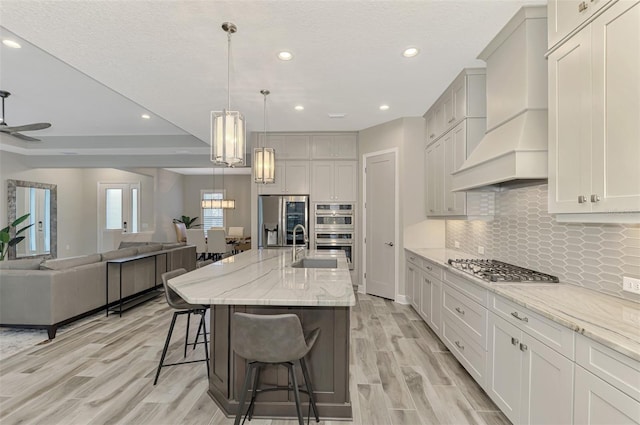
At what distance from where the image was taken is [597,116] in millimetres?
1531

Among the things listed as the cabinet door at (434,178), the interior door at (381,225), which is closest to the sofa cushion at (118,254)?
the interior door at (381,225)

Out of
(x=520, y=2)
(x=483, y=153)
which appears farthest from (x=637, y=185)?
(x=520, y=2)

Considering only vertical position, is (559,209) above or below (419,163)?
below

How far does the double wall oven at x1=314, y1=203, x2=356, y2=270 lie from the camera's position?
5371 millimetres

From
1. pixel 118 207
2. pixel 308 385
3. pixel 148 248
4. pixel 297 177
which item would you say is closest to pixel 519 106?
pixel 308 385

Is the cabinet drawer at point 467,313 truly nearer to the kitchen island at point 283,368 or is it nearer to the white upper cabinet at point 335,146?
the kitchen island at point 283,368

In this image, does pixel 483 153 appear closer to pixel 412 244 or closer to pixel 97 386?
pixel 412 244

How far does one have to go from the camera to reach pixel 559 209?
1.79 m

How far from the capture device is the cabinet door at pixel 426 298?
11.3 ft

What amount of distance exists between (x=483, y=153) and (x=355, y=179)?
2984mm

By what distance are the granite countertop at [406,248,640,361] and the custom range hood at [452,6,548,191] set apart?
0.75 m

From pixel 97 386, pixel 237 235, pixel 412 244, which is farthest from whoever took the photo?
pixel 237 235

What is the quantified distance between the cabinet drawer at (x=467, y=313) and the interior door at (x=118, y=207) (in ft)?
32.6

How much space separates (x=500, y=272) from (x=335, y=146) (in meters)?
3.64
